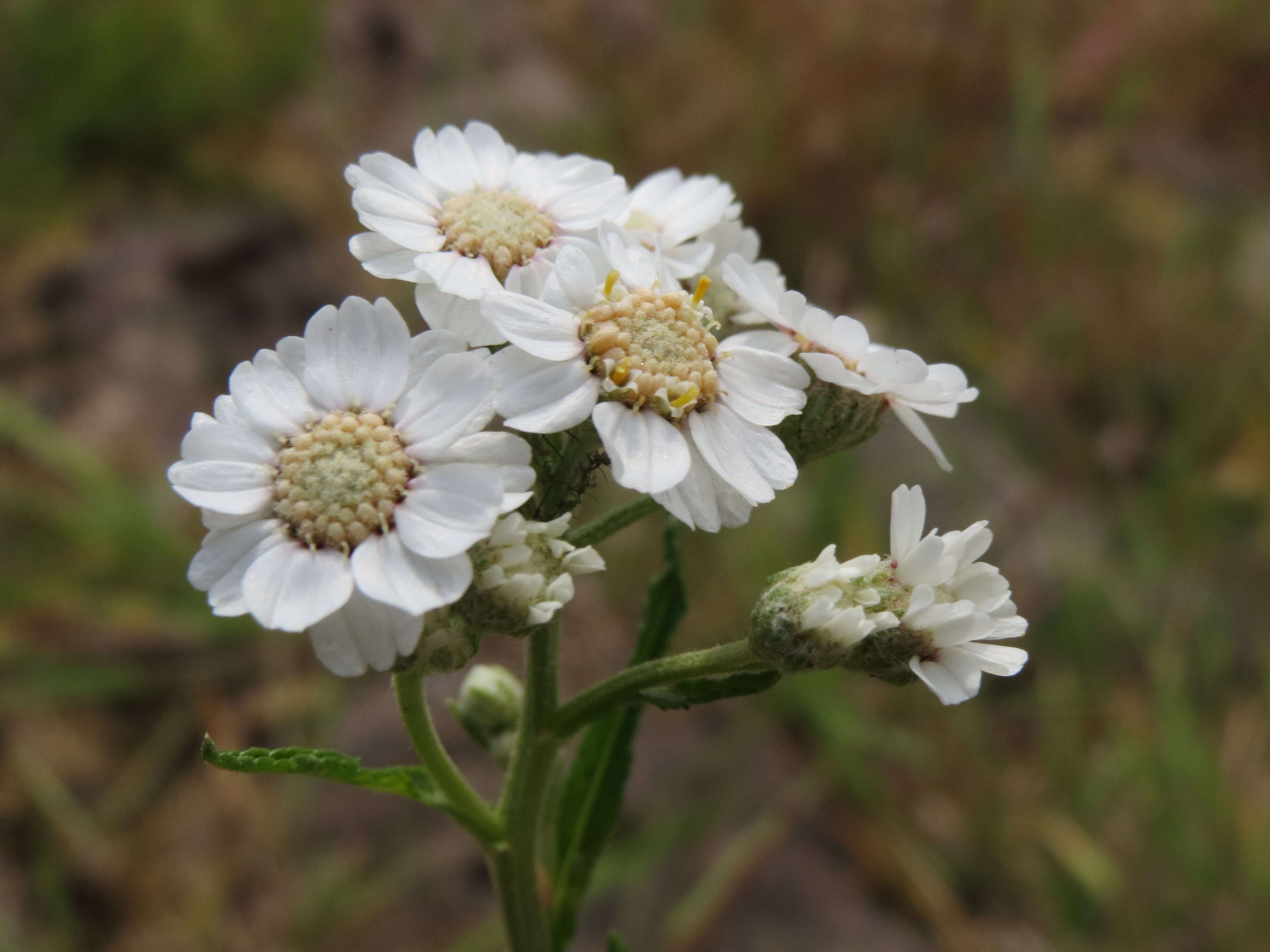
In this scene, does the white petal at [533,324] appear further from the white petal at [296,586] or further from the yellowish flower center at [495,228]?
the white petal at [296,586]

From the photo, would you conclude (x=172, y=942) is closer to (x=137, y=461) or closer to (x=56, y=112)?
(x=137, y=461)

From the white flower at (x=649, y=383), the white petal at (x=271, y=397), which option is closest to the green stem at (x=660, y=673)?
the white flower at (x=649, y=383)

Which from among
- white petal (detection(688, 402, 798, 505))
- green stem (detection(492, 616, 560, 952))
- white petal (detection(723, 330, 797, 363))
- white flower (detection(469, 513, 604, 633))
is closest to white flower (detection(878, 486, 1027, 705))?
white petal (detection(688, 402, 798, 505))

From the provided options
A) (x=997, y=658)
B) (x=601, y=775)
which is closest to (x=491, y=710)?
(x=601, y=775)

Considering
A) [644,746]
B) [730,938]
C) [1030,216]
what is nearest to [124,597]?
[644,746]

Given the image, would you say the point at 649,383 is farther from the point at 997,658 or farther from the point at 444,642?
the point at 997,658
